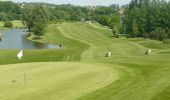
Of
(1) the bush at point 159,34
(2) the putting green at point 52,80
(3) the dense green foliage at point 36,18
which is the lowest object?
(1) the bush at point 159,34

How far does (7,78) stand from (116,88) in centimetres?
1190

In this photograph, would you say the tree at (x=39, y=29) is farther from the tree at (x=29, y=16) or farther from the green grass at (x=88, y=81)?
the green grass at (x=88, y=81)

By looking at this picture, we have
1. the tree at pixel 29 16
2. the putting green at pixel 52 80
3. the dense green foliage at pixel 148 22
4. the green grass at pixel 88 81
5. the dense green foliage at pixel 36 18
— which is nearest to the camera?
the green grass at pixel 88 81

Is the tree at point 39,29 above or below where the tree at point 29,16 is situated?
below

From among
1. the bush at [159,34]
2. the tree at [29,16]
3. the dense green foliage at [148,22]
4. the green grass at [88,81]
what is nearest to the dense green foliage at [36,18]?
the tree at [29,16]

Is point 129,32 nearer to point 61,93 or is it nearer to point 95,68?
point 95,68

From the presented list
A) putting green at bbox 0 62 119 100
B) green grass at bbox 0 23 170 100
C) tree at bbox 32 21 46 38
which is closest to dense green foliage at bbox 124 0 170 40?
tree at bbox 32 21 46 38

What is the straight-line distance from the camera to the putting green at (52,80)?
3011cm

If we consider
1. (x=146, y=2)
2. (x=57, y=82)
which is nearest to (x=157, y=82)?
(x=57, y=82)

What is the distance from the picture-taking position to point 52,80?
35.9 meters

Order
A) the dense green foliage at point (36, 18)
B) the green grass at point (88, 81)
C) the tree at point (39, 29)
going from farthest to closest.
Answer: the dense green foliage at point (36, 18) < the tree at point (39, 29) < the green grass at point (88, 81)

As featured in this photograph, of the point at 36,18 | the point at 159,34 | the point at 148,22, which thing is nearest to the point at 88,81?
the point at 159,34

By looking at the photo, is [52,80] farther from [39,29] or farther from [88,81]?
[39,29]

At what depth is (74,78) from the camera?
36906 millimetres
